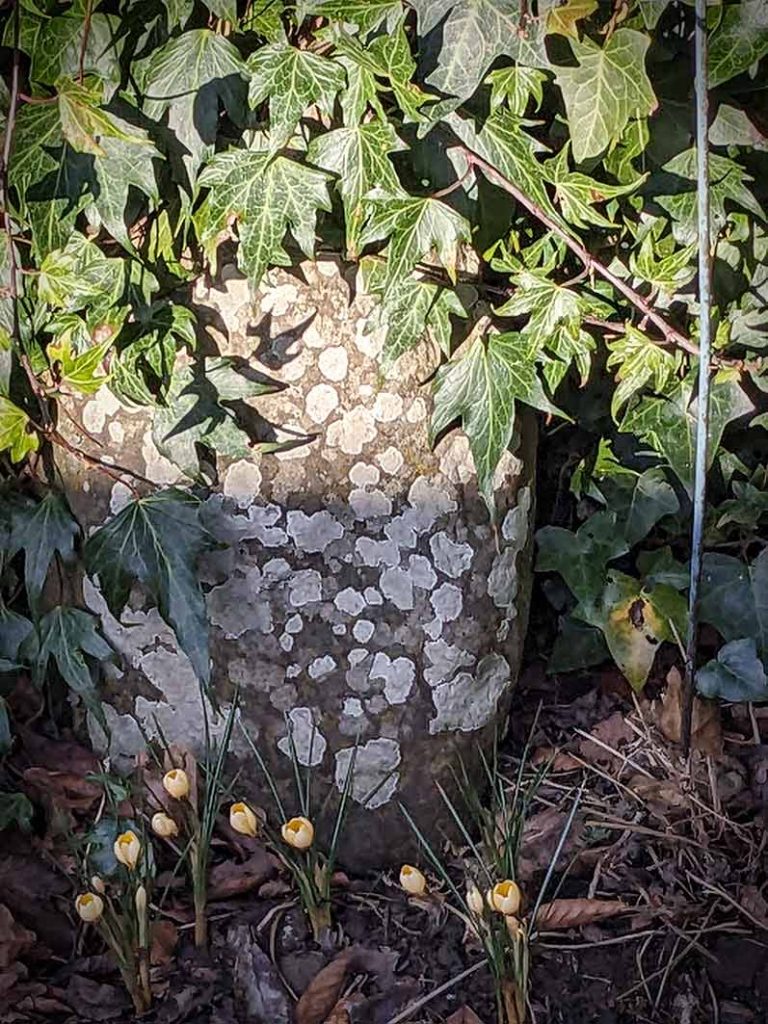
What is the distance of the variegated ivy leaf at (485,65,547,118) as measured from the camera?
1263 millimetres

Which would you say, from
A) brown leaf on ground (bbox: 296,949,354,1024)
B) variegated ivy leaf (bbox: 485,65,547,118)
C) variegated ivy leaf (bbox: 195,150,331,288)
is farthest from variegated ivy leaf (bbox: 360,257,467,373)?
brown leaf on ground (bbox: 296,949,354,1024)

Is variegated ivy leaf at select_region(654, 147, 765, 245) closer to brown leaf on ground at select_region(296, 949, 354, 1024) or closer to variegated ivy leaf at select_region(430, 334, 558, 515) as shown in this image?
variegated ivy leaf at select_region(430, 334, 558, 515)

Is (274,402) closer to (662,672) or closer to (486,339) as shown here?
(486,339)

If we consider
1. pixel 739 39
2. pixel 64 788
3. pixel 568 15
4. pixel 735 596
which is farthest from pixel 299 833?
pixel 739 39

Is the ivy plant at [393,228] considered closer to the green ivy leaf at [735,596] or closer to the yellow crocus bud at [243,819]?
the green ivy leaf at [735,596]

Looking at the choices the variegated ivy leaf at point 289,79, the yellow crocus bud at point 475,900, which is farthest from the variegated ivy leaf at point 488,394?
the yellow crocus bud at point 475,900

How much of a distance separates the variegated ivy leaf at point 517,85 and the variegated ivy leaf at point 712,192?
9.9 inches

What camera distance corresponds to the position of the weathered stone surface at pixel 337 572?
143cm

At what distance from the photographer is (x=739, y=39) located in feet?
4.32

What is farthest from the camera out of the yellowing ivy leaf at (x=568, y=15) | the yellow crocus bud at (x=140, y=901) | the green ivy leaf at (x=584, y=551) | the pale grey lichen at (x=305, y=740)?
the green ivy leaf at (x=584, y=551)

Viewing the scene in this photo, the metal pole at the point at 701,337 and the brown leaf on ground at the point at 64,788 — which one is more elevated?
the metal pole at the point at 701,337

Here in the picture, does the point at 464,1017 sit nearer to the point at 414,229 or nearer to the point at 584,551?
the point at 584,551

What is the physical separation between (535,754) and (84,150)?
100 cm

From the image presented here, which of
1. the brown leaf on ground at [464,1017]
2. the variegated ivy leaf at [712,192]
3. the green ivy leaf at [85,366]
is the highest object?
the variegated ivy leaf at [712,192]
